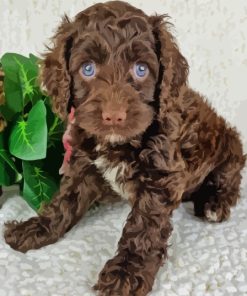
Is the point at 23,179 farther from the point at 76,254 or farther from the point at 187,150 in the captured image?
the point at 187,150

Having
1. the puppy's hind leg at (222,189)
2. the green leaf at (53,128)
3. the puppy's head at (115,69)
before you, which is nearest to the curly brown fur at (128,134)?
the puppy's head at (115,69)

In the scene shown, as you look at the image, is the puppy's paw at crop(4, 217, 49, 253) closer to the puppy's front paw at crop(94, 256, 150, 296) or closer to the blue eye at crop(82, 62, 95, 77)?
the puppy's front paw at crop(94, 256, 150, 296)

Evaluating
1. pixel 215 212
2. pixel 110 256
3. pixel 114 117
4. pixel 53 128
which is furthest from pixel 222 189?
pixel 114 117

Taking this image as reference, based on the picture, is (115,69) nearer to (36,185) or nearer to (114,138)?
(114,138)

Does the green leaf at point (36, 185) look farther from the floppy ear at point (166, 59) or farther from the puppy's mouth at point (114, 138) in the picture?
the floppy ear at point (166, 59)

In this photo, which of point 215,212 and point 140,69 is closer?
point 140,69

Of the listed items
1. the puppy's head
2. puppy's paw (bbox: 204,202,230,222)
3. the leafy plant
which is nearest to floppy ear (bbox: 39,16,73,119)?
the puppy's head
